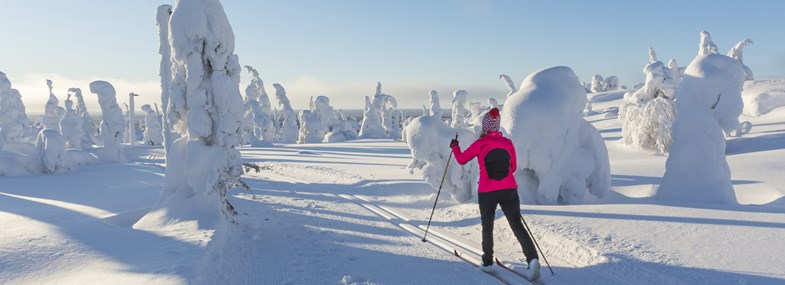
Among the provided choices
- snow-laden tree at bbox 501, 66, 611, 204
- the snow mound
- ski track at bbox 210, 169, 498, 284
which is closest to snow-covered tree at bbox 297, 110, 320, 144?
ski track at bbox 210, 169, 498, 284

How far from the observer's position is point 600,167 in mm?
9312

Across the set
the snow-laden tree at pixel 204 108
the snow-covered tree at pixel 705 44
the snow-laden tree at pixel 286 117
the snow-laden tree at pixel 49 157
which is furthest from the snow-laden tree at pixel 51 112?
the snow-covered tree at pixel 705 44

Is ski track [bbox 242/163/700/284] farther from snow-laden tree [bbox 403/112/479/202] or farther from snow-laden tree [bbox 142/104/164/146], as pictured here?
snow-laden tree [bbox 142/104/164/146]

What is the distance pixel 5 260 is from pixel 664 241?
26.3 ft

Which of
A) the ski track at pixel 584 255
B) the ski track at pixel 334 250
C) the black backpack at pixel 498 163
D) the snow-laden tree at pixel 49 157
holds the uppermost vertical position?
the black backpack at pixel 498 163

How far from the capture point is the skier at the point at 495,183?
4.79 meters

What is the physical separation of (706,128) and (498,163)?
21.0ft

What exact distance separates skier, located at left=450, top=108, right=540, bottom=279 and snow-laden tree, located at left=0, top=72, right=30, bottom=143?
38.6 m

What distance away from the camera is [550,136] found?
27.7 ft

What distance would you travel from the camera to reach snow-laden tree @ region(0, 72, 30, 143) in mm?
31041

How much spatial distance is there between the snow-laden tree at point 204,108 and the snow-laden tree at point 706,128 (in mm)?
8988

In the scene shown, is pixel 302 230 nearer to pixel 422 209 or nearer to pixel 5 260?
pixel 422 209

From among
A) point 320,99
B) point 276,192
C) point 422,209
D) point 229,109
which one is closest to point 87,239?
point 229,109

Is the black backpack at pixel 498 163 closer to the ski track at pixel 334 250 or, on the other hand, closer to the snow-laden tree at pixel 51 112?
the ski track at pixel 334 250
